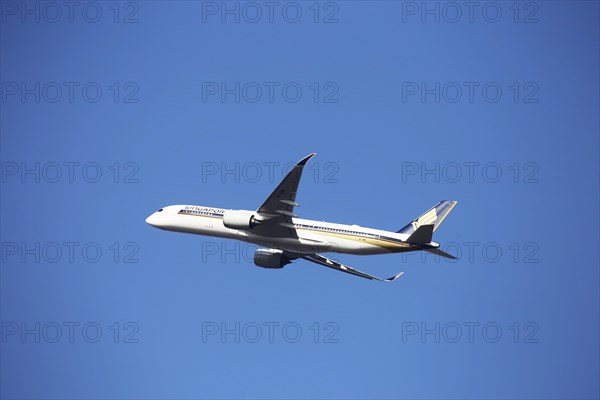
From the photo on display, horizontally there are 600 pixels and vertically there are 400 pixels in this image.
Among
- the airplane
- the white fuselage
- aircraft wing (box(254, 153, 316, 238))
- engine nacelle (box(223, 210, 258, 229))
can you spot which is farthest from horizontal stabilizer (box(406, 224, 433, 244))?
engine nacelle (box(223, 210, 258, 229))

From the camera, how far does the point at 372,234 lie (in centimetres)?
6306

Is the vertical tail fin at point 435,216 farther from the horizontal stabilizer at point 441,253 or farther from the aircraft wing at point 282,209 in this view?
the aircraft wing at point 282,209

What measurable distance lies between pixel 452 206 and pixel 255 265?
17.6m

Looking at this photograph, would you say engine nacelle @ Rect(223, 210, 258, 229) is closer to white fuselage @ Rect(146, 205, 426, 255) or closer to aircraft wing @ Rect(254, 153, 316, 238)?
aircraft wing @ Rect(254, 153, 316, 238)

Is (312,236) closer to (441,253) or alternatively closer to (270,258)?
(270,258)

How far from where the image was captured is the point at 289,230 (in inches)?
2490

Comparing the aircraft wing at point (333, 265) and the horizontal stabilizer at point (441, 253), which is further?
the aircraft wing at point (333, 265)

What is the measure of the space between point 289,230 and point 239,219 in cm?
396

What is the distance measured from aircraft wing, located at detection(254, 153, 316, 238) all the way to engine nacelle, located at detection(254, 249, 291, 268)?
252 inches

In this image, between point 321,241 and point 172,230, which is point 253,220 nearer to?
point 321,241

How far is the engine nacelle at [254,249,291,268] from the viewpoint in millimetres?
69938

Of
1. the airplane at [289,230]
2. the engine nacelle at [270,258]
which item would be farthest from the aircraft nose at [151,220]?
the engine nacelle at [270,258]

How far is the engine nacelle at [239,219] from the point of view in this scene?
62406 mm

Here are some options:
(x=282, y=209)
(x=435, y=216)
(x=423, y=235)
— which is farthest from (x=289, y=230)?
(x=435, y=216)
